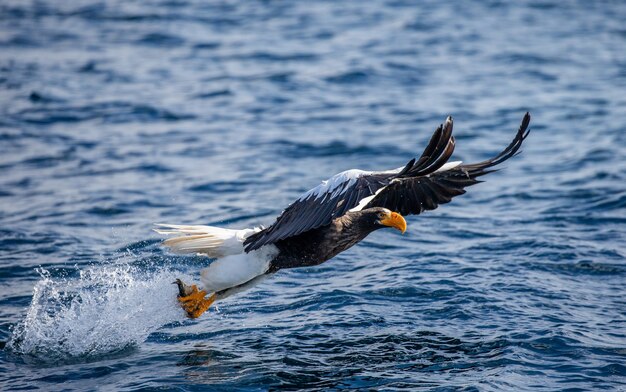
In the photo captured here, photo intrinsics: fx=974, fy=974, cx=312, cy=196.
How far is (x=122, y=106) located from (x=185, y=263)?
19.8 feet

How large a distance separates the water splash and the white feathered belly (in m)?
0.45

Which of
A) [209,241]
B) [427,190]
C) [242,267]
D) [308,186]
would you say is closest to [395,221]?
[427,190]

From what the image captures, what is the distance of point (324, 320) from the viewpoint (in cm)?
772

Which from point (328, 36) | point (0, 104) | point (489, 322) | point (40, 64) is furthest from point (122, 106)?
point (489, 322)

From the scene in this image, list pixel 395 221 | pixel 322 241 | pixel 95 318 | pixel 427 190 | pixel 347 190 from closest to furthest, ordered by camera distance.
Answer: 1. pixel 347 190
2. pixel 395 221
3. pixel 322 241
4. pixel 95 318
5. pixel 427 190

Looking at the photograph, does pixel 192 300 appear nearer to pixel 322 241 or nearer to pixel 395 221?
pixel 322 241

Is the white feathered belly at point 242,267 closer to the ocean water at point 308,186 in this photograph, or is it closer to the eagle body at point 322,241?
the eagle body at point 322,241

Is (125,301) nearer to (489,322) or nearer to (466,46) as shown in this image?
(489,322)

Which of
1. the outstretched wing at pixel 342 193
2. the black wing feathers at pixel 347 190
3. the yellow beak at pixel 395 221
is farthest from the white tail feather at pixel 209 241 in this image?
the yellow beak at pixel 395 221

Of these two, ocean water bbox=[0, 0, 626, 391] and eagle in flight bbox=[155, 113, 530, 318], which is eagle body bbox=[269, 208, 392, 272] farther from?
ocean water bbox=[0, 0, 626, 391]

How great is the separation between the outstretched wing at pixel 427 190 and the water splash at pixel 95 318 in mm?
1820

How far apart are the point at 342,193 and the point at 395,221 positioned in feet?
1.89

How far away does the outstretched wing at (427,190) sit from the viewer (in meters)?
7.75

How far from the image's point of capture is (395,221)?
695cm
